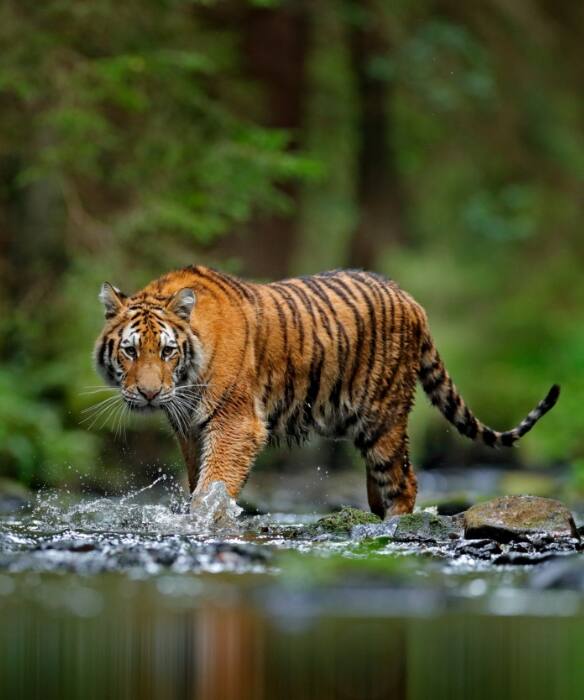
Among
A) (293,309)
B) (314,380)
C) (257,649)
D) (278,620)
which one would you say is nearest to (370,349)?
(314,380)

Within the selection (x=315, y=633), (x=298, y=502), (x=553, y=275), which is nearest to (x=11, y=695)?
(x=315, y=633)

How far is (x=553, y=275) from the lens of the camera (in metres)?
22.1

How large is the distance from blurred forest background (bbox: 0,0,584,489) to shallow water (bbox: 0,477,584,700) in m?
4.99

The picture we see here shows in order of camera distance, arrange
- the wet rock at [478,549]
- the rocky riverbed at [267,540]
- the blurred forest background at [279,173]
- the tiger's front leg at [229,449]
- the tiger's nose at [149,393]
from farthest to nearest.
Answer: the blurred forest background at [279,173] < the tiger's front leg at [229,449] < the tiger's nose at [149,393] < the wet rock at [478,549] < the rocky riverbed at [267,540]

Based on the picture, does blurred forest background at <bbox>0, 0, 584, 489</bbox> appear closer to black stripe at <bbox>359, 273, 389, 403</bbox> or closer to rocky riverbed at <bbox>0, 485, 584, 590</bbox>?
black stripe at <bbox>359, 273, 389, 403</bbox>

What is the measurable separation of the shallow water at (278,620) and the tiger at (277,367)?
2.76ft

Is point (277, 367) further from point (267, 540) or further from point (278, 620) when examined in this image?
point (278, 620)

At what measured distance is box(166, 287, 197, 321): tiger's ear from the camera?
316 inches

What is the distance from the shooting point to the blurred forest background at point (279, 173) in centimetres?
1251

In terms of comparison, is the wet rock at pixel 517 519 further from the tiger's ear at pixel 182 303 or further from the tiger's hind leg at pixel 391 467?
the tiger's ear at pixel 182 303

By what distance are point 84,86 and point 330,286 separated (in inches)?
176

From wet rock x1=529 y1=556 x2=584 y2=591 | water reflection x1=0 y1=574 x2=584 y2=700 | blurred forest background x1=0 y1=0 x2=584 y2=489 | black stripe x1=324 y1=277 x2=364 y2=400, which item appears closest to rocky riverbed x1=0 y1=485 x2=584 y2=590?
wet rock x1=529 y1=556 x2=584 y2=591

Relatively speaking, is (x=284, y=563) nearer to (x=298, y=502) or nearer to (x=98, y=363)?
(x=98, y=363)

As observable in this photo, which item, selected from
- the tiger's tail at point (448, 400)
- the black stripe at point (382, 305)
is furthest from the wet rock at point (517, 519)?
the black stripe at point (382, 305)
